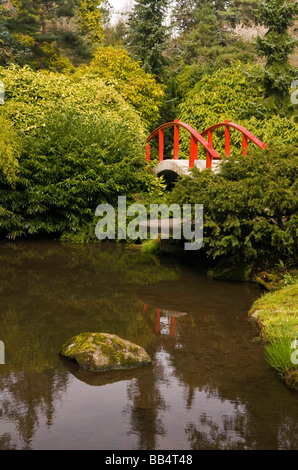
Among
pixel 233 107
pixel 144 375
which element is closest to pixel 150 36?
pixel 233 107

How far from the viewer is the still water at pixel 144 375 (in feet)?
16.8

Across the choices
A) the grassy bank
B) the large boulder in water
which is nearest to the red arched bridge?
the grassy bank

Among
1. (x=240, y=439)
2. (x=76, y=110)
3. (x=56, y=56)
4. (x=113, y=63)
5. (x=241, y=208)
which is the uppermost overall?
(x=56, y=56)

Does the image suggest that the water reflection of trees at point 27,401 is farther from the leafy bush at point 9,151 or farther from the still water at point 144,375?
the leafy bush at point 9,151

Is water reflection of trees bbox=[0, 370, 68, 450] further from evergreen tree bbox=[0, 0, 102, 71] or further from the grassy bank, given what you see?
evergreen tree bbox=[0, 0, 102, 71]

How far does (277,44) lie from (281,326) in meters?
16.4

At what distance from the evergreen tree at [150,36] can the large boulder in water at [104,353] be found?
23.4 meters

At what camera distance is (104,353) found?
673cm

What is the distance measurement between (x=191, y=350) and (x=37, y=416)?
8.18ft

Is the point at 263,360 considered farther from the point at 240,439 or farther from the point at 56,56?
the point at 56,56

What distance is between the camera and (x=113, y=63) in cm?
2495

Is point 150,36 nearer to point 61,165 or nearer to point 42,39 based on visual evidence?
point 42,39

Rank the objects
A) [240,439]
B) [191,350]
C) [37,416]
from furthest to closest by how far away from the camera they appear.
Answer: [191,350] → [37,416] → [240,439]

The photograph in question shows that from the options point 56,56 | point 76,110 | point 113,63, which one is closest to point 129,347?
point 76,110
